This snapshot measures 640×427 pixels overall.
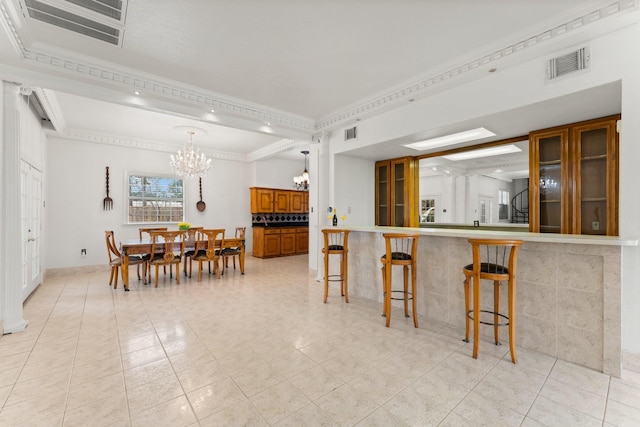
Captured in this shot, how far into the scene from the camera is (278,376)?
2.09 metres

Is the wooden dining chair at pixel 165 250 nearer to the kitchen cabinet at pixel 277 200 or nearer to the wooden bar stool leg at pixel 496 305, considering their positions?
the kitchen cabinet at pixel 277 200

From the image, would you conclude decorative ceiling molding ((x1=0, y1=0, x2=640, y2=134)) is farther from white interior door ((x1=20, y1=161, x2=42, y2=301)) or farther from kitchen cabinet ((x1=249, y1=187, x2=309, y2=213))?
kitchen cabinet ((x1=249, y1=187, x2=309, y2=213))

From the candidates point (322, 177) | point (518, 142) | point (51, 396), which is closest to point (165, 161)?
point (322, 177)

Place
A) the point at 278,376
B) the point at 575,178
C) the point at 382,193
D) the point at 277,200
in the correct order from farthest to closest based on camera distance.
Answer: the point at 277,200
the point at 382,193
the point at 575,178
the point at 278,376

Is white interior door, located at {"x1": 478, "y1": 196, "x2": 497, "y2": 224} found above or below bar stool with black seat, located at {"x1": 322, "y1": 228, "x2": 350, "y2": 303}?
above

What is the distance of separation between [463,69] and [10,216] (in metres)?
4.97

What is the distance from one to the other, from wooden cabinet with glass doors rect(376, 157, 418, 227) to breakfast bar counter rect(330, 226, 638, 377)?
6.25ft

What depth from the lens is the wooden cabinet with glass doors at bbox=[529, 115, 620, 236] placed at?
2914 mm

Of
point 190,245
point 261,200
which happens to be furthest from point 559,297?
point 261,200

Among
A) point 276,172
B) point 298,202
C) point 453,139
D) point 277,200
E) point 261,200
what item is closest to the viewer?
point 453,139

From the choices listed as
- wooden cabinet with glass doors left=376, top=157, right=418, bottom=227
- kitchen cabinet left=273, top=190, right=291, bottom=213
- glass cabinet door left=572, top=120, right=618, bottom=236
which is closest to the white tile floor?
glass cabinet door left=572, top=120, right=618, bottom=236

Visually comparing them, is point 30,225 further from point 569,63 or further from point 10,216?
point 569,63

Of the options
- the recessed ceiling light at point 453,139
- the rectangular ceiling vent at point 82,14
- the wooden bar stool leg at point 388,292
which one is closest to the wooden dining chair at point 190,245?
the rectangular ceiling vent at point 82,14

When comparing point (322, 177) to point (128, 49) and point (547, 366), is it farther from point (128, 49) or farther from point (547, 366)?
point (547, 366)
